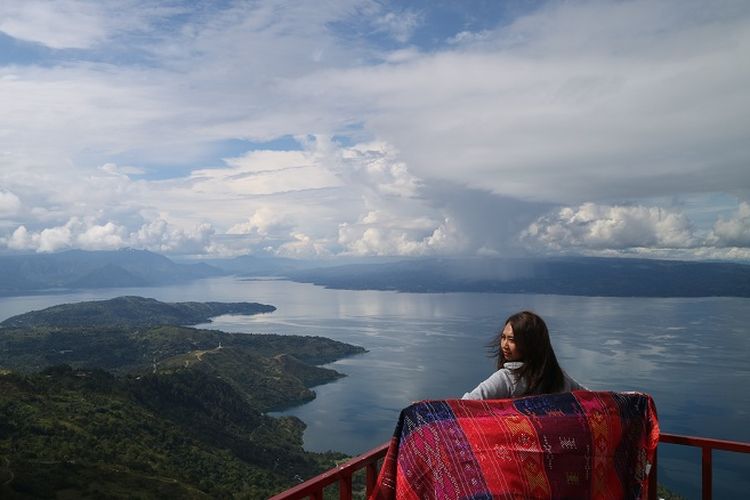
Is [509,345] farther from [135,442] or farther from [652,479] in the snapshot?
[135,442]

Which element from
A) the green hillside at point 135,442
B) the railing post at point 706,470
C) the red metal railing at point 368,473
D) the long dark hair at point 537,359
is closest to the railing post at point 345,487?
the red metal railing at point 368,473

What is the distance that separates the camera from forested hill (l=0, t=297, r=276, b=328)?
123m

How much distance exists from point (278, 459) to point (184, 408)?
10.9m

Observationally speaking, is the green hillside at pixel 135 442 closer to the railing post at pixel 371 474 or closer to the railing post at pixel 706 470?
the railing post at pixel 371 474

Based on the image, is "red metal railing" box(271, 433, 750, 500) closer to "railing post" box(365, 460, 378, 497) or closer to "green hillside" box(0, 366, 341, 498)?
"railing post" box(365, 460, 378, 497)

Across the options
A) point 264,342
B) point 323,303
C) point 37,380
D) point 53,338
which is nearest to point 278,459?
point 37,380

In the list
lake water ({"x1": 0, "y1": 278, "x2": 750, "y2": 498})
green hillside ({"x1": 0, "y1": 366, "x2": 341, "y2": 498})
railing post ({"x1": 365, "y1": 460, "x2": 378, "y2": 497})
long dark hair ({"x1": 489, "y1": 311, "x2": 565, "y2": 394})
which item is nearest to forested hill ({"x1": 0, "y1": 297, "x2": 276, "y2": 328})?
lake water ({"x1": 0, "y1": 278, "x2": 750, "y2": 498})

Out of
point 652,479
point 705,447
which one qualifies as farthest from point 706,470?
point 652,479

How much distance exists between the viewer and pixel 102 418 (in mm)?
35281

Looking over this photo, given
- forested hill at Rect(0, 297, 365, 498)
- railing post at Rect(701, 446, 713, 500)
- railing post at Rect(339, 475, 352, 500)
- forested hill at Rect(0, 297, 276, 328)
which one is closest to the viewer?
railing post at Rect(339, 475, 352, 500)

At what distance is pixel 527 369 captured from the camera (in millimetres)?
2354

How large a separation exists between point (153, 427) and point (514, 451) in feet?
129

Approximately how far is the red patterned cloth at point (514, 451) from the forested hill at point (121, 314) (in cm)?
12486

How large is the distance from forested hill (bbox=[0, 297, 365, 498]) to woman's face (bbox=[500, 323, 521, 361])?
89.6 ft
